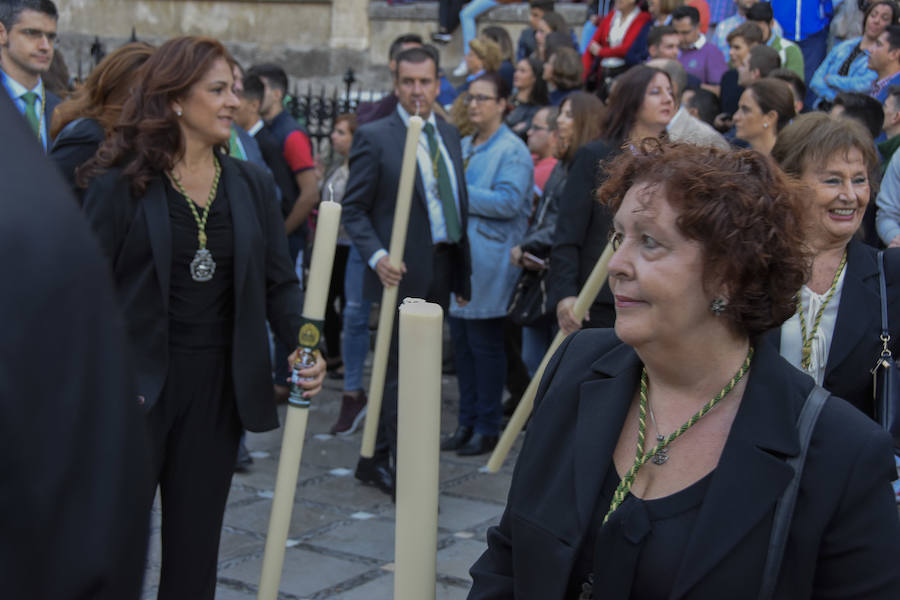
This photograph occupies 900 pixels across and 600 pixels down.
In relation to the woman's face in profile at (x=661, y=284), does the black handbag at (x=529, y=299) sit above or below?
below

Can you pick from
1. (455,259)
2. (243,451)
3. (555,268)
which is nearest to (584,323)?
(555,268)

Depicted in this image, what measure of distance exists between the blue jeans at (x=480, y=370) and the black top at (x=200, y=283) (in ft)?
10.1

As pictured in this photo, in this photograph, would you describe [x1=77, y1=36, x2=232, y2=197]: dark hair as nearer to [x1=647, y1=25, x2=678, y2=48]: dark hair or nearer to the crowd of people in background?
the crowd of people in background

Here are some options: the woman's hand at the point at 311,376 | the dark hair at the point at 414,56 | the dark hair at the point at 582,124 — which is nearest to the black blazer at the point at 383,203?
the dark hair at the point at 414,56

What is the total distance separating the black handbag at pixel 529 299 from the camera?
6.31 meters

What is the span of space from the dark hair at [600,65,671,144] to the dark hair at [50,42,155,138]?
2.08 m

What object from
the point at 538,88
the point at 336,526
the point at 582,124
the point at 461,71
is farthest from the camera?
the point at 461,71

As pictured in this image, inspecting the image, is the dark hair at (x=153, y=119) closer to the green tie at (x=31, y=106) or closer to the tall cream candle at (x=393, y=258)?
the tall cream candle at (x=393, y=258)

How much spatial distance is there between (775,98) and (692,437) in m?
4.31

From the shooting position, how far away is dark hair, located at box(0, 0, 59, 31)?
19.7ft

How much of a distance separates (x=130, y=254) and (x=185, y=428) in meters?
0.59

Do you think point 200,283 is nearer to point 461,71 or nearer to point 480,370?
point 480,370

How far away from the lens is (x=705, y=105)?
8352mm

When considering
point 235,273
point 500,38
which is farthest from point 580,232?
point 500,38
